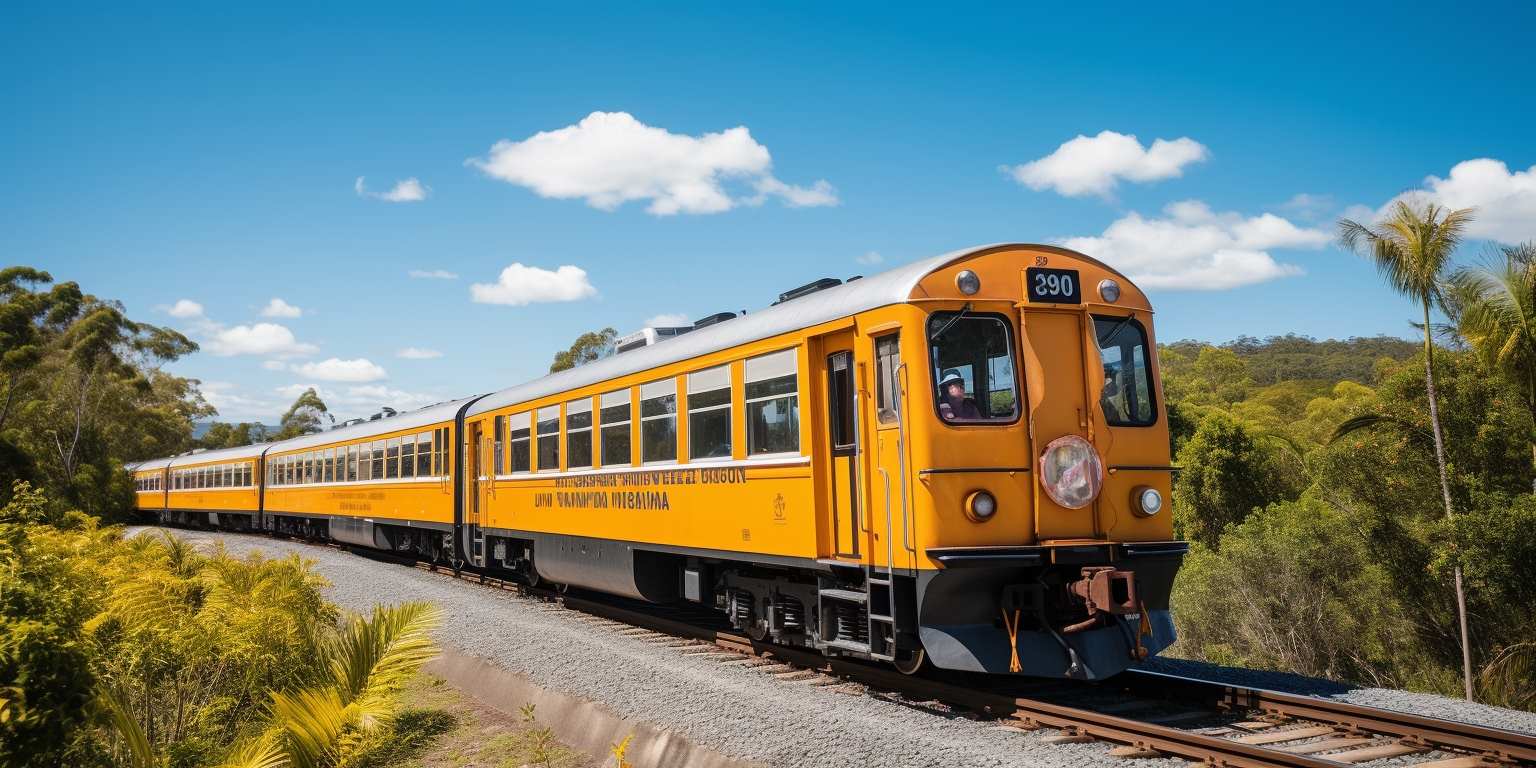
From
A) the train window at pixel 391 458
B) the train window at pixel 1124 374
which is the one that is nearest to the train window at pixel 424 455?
the train window at pixel 391 458

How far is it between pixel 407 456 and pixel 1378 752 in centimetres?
1812

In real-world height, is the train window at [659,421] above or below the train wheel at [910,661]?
above

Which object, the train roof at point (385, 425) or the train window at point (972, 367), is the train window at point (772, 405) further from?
the train roof at point (385, 425)

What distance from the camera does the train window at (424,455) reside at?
63.5 feet

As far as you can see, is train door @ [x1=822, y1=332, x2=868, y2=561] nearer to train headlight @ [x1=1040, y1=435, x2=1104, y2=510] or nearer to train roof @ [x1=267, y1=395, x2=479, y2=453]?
train headlight @ [x1=1040, y1=435, x2=1104, y2=510]

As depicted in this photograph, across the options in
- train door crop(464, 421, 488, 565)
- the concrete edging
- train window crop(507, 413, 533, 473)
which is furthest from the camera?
train door crop(464, 421, 488, 565)

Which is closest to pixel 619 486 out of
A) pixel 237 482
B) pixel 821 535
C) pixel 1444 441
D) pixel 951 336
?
pixel 821 535

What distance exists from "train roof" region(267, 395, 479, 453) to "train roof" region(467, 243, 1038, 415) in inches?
240

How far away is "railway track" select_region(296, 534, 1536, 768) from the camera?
594 cm

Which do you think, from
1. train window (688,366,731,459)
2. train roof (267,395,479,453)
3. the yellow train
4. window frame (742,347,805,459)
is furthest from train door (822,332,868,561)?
train roof (267,395,479,453)

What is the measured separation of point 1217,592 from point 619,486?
82.5ft

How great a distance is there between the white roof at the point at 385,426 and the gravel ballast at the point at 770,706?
741 centimetres

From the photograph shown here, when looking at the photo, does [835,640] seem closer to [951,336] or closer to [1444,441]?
[951,336]

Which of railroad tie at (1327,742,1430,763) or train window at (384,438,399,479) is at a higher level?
train window at (384,438,399,479)
